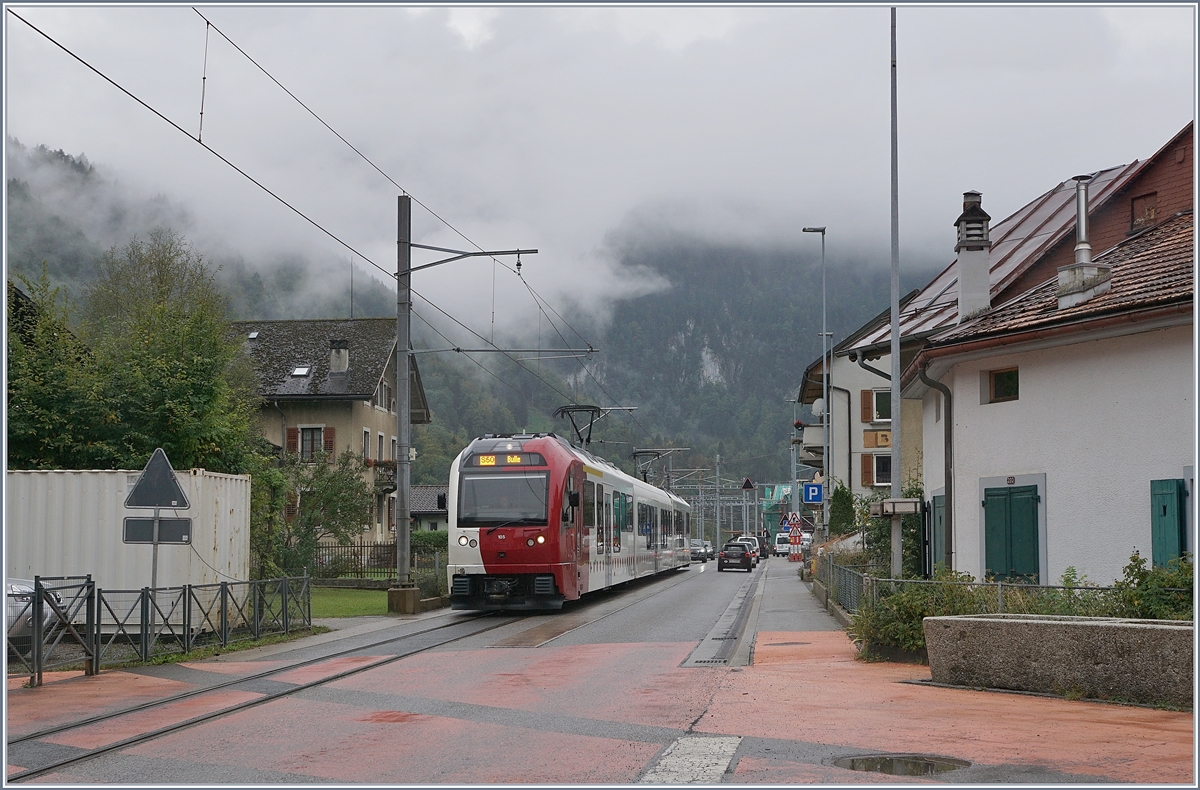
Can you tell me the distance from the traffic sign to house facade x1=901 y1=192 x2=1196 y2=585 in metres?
10.6

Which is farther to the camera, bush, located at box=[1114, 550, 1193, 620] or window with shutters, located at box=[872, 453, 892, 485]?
window with shutters, located at box=[872, 453, 892, 485]

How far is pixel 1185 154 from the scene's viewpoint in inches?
933

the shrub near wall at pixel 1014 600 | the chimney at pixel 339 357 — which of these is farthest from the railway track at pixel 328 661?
the chimney at pixel 339 357

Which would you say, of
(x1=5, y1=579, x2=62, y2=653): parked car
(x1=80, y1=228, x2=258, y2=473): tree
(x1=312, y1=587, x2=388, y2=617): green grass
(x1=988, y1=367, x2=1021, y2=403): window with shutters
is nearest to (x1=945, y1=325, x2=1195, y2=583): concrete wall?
(x1=988, y1=367, x2=1021, y2=403): window with shutters

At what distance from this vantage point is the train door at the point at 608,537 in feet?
103

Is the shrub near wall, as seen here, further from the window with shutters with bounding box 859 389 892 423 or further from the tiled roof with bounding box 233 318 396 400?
the tiled roof with bounding box 233 318 396 400

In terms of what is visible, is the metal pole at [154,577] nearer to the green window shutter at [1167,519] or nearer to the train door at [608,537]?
the green window shutter at [1167,519]

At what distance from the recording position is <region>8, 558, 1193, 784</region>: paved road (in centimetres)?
838

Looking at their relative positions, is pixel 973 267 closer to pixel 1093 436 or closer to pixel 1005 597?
pixel 1093 436

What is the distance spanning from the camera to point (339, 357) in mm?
56000

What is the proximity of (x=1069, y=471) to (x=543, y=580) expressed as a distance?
11.4m

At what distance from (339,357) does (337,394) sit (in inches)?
101

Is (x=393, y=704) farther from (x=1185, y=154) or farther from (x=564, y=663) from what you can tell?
(x=1185, y=154)

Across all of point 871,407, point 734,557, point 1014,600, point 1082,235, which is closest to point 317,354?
point 734,557
